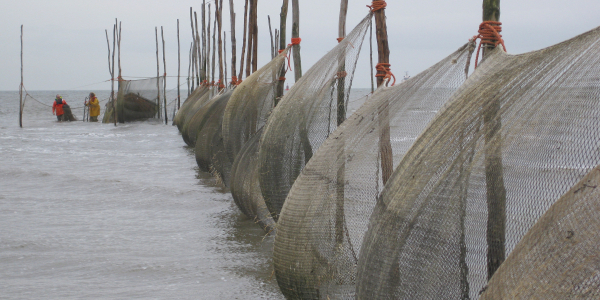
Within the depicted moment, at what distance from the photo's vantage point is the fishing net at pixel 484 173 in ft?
6.72

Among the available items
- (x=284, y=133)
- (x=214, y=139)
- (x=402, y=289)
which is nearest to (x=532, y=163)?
(x=402, y=289)

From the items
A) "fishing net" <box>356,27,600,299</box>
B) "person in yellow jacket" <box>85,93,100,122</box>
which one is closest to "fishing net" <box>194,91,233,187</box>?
"fishing net" <box>356,27,600,299</box>

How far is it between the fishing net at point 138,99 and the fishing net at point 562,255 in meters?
20.3

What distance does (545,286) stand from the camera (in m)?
1.52

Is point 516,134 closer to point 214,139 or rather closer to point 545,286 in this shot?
point 545,286

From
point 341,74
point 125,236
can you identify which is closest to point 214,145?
point 125,236

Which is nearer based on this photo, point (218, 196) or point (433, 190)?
point (433, 190)

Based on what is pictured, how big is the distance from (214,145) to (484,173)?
5.81m

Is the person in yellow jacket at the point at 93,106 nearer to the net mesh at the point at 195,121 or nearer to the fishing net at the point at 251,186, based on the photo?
the net mesh at the point at 195,121

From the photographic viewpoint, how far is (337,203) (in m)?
3.12

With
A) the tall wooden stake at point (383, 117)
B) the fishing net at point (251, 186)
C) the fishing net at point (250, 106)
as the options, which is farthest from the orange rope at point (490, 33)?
the fishing net at point (250, 106)

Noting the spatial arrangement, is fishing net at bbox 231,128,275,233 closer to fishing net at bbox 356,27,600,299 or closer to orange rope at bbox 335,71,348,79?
orange rope at bbox 335,71,348,79

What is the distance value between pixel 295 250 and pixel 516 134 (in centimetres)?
143

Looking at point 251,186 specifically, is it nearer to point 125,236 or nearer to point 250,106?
point 250,106
